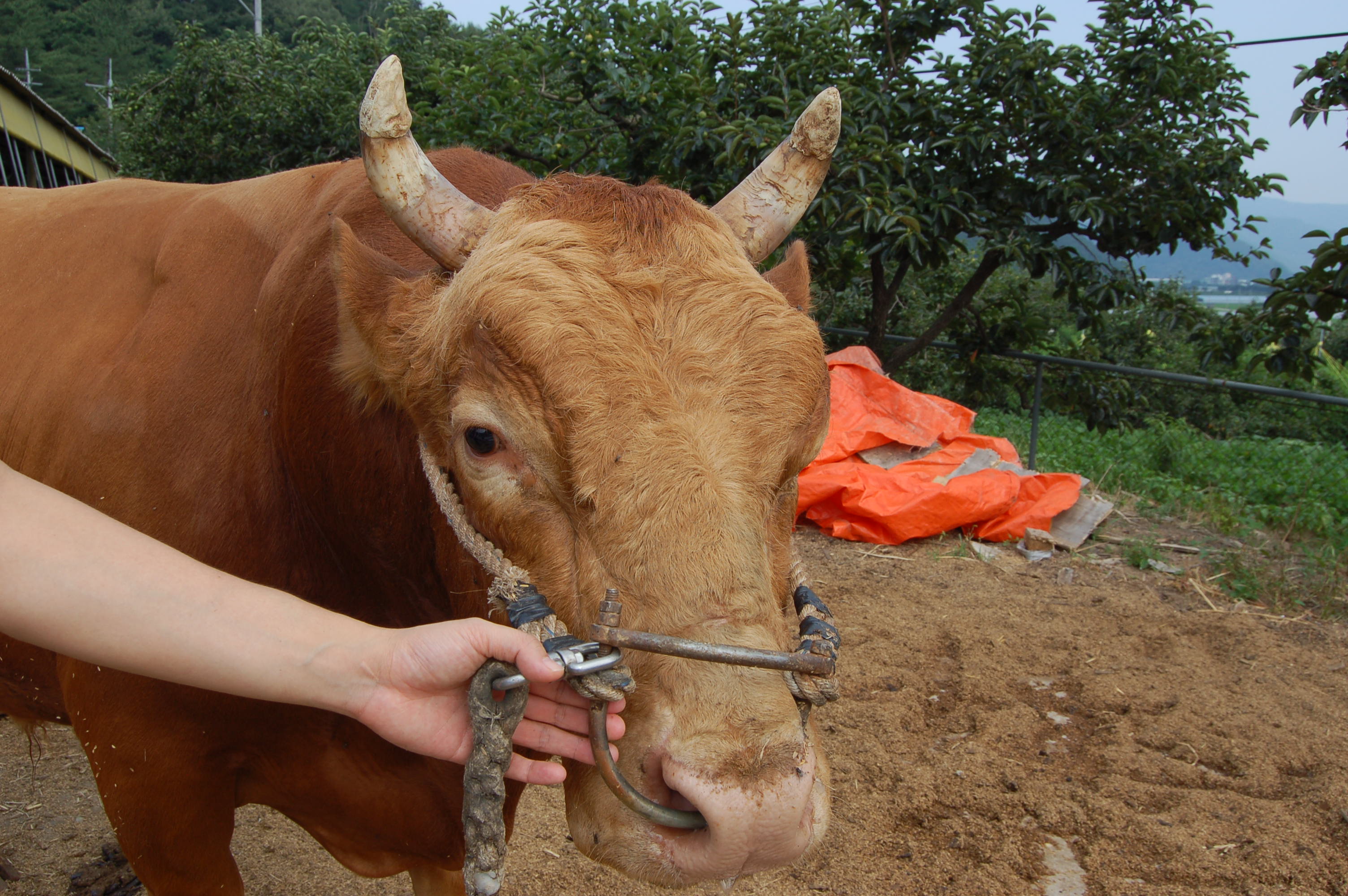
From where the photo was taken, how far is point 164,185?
2861mm

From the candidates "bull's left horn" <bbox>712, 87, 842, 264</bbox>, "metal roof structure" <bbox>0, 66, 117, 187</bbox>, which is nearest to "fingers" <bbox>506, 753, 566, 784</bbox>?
"bull's left horn" <bbox>712, 87, 842, 264</bbox>

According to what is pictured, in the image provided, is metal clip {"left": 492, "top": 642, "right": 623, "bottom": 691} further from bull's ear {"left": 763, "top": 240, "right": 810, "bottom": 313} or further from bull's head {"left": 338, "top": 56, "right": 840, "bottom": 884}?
bull's ear {"left": 763, "top": 240, "right": 810, "bottom": 313}

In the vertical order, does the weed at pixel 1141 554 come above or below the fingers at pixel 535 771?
below

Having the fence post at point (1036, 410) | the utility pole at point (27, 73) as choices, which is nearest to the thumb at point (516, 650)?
the fence post at point (1036, 410)

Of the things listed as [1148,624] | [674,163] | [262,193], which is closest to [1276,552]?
[1148,624]

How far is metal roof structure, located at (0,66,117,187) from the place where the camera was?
303 inches

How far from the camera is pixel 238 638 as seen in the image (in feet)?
4.36

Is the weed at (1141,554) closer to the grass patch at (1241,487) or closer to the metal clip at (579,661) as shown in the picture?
Answer: the grass patch at (1241,487)

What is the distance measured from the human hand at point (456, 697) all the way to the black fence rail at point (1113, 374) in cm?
614

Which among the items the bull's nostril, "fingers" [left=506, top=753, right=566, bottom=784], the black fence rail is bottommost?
the black fence rail

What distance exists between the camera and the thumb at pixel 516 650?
1262 millimetres

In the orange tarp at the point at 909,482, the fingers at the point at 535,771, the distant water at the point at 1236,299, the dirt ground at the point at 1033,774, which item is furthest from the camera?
the distant water at the point at 1236,299

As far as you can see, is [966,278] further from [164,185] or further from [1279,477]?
[164,185]

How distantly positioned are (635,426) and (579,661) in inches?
14.7
